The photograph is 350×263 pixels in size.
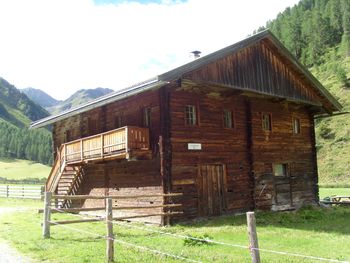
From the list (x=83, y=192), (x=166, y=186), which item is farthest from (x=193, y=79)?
(x=83, y=192)

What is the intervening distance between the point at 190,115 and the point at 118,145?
3.92 m

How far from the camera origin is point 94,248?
41.6 feet

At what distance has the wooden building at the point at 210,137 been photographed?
1920 centimetres

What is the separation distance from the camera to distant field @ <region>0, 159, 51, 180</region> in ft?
363

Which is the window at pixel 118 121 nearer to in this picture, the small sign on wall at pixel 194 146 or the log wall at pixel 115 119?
the log wall at pixel 115 119

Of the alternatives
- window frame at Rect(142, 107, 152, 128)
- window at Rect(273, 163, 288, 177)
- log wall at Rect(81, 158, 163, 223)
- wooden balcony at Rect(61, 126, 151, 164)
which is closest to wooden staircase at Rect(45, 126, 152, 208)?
wooden balcony at Rect(61, 126, 151, 164)

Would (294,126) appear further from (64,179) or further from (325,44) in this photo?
(325,44)

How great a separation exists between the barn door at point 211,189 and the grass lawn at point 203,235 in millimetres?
634

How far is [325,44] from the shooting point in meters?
130

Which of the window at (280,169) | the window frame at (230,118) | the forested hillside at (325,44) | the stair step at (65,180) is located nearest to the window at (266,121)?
the window at (280,169)

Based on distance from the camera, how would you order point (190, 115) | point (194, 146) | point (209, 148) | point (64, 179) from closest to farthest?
point (194, 146)
point (190, 115)
point (209, 148)
point (64, 179)

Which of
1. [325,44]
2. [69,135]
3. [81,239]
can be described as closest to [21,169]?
[325,44]

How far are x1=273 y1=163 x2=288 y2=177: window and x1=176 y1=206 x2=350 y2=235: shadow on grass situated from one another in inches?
109

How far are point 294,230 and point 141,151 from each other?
7.24 m
